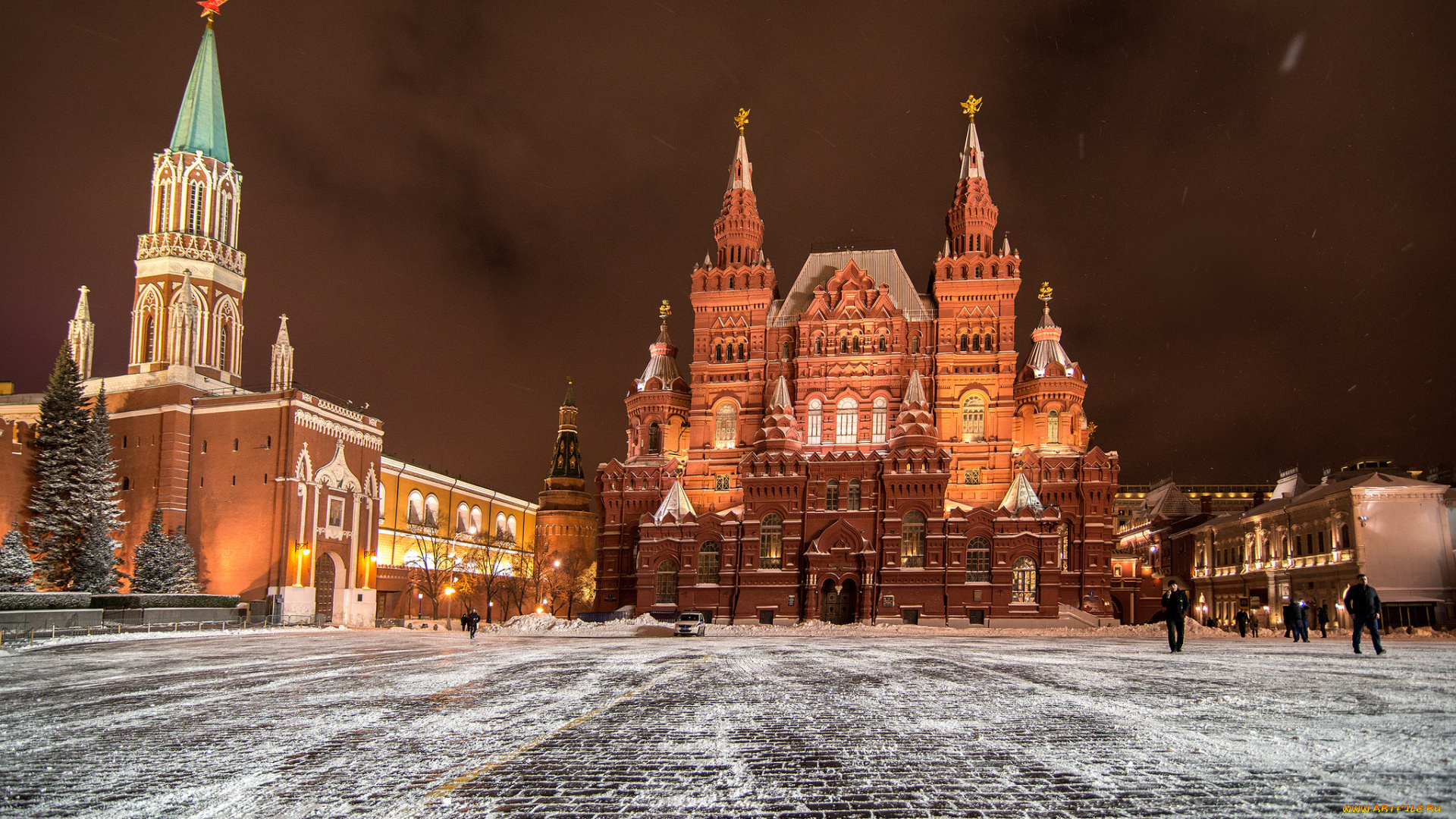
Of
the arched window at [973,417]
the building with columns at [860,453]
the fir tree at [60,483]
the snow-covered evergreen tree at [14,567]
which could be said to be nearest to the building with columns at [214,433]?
the fir tree at [60,483]

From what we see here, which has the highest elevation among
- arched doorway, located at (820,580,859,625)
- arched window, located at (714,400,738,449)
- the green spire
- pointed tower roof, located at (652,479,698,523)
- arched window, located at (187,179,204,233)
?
the green spire

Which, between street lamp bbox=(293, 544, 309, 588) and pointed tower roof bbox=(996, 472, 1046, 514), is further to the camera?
pointed tower roof bbox=(996, 472, 1046, 514)

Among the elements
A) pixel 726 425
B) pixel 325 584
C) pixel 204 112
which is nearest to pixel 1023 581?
pixel 726 425

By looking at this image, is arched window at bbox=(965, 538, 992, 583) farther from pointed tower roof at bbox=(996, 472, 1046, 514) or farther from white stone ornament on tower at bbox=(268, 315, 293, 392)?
white stone ornament on tower at bbox=(268, 315, 293, 392)

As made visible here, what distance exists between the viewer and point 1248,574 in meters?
62.3

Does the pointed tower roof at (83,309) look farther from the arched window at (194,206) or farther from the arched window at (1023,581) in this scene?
the arched window at (1023,581)

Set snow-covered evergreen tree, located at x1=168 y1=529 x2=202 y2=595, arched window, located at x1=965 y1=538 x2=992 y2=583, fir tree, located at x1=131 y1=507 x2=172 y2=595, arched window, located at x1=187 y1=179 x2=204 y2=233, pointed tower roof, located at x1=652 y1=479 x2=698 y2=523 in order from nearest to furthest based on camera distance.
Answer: fir tree, located at x1=131 y1=507 x2=172 y2=595 → snow-covered evergreen tree, located at x1=168 y1=529 x2=202 y2=595 → arched window, located at x1=965 y1=538 x2=992 y2=583 → pointed tower roof, located at x1=652 y1=479 x2=698 y2=523 → arched window, located at x1=187 y1=179 x2=204 y2=233

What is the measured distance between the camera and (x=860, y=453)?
5269 cm

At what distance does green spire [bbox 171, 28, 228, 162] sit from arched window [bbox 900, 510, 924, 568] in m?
48.4

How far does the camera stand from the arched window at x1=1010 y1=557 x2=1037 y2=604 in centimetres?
4941

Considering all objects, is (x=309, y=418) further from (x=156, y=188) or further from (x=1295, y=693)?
(x=1295, y=693)

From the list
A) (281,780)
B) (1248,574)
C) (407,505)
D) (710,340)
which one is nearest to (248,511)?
(407,505)

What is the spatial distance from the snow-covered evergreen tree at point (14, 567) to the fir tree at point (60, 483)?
301 centimetres

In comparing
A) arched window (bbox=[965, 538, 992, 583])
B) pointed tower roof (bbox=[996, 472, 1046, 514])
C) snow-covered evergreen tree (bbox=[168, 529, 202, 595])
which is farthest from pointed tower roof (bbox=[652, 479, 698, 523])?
snow-covered evergreen tree (bbox=[168, 529, 202, 595])
